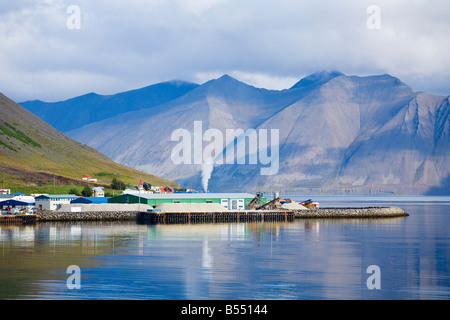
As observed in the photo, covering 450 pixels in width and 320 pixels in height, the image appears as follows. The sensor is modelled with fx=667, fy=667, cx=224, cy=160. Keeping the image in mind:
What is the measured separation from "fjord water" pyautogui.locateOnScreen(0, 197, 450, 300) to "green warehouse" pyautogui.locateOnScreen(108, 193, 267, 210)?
95.9 feet

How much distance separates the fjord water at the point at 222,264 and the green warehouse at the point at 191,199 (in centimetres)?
2923

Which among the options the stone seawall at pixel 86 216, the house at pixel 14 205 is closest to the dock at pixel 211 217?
the stone seawall at pixel 86 216

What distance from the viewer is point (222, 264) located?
5062cm

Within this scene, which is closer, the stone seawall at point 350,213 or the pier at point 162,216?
the pier at point 162,216

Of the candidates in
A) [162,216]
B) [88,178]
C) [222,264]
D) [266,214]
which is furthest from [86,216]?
[88,178]

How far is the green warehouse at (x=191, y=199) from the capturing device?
112 m

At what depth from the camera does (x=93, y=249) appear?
60.1 meters

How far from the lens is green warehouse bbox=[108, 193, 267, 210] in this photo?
112 meters

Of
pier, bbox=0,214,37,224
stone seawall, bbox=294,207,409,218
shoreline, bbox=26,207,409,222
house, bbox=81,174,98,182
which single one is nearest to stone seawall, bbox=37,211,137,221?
shoreline, bbox=26,207,409,222

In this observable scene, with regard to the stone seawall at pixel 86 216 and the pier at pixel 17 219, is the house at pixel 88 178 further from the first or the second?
the pier at pixel 17 219

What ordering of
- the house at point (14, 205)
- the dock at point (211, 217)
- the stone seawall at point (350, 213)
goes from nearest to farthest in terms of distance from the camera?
the dock at point (211, 217) → the house at point (14, 205) → the stone seawall at point (350, 213)

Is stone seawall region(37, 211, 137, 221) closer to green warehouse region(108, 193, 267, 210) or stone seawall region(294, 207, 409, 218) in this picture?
green warehouse region(108, 193, 267, 210)

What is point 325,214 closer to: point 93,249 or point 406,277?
point 93,249
